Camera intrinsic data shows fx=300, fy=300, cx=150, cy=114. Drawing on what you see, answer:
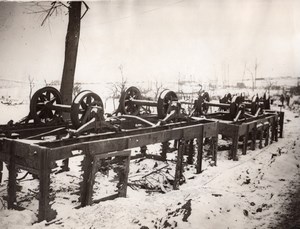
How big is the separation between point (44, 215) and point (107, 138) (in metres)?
1.61

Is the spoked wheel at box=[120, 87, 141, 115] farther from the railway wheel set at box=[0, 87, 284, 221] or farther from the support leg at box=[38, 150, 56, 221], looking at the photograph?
the support leg at box=[38, 150, 56, 221]

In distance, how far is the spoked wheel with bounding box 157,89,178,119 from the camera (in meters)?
7.18

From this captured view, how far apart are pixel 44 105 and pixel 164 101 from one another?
2841mm

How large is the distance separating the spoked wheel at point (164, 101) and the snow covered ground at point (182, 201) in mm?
1506

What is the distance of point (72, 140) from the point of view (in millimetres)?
4723

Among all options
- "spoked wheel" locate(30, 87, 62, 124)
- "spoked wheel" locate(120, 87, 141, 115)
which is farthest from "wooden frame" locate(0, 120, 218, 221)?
"spoked wheel" locate(120, 87, 141, 115)

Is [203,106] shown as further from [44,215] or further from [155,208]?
[44,215]

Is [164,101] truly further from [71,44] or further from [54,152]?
[71,44]

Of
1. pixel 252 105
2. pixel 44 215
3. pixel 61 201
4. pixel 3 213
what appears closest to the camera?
pixel 44 215

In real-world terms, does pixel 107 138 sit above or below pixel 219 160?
above

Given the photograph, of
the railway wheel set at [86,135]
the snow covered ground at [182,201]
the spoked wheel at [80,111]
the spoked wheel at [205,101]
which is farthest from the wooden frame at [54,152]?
the spoked wheel at [205,101]

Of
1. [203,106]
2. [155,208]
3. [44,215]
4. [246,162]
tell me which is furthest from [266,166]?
[44,215]

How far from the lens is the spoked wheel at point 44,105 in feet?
21.3

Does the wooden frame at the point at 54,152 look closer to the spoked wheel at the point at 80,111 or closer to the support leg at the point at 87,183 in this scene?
the support leg at the point at 87,183
